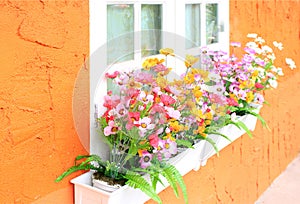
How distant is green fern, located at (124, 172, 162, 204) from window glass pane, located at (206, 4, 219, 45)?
1.33 meters

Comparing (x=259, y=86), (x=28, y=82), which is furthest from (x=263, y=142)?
(x=28, y=82)

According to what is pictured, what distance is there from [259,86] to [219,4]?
59 cm

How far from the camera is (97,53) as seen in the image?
64.6 inches

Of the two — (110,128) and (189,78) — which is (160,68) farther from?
(110,128)

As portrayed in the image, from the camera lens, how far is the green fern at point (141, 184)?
1488mm

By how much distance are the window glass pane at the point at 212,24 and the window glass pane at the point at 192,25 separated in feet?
0.42

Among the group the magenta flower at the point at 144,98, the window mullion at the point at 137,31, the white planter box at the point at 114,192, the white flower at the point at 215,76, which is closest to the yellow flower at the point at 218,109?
the white planter box at the point at 114,192

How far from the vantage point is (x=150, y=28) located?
205cm

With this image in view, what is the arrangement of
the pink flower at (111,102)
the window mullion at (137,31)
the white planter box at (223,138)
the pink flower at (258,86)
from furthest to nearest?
the pink flower at (258,86) → the white planter box at (223,138) → the window mullion at (137,31) → the pink flower at (111,102)

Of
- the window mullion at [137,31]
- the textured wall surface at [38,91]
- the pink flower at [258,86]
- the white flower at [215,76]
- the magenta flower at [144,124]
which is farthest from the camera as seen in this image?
the pink flower at [258,86]

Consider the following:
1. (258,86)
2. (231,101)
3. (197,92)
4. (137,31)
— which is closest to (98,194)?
(197,92)

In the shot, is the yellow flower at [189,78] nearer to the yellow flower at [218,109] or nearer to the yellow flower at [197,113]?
the yellow flower at [197,113]

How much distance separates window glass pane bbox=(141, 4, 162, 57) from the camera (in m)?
1.99

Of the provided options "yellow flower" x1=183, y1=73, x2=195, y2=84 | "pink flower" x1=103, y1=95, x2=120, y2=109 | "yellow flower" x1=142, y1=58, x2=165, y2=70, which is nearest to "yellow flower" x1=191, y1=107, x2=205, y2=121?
"yellow flower" x1=183, y1=73, x2=195, y2=84
